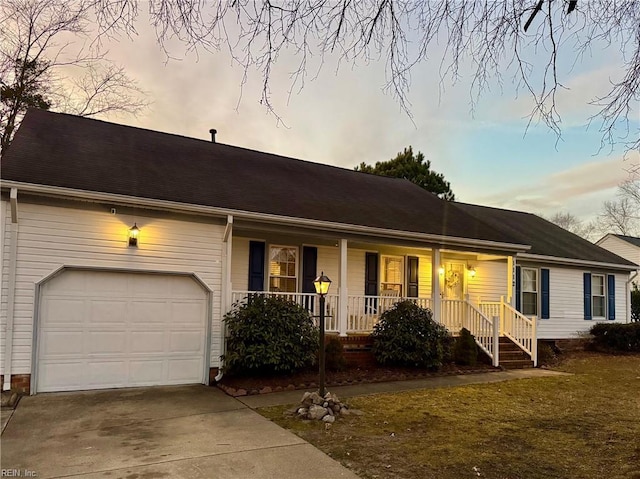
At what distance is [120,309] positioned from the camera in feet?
28.6

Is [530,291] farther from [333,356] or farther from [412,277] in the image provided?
[333,356]

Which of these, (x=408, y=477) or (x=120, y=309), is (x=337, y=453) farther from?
(x=120, y=309)

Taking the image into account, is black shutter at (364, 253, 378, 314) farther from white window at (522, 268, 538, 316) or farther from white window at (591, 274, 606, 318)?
white window at (591, 274, 606, 318)

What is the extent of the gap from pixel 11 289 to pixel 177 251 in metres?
2.63

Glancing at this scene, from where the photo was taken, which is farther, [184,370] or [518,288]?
[518,288]

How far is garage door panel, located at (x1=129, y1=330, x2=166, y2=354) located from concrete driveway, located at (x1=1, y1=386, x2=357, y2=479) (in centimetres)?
116

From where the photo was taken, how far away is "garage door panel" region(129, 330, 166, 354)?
8.77 m

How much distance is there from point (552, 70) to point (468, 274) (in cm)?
1123

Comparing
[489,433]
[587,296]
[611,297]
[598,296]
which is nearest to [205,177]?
[489,433]

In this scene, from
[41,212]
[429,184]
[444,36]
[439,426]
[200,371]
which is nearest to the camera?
[444,36]

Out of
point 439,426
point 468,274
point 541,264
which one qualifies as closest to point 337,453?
point 439,426

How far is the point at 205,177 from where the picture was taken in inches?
421

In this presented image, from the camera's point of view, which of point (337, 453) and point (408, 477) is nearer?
point (408, 477)

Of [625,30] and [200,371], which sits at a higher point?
[625,30]
